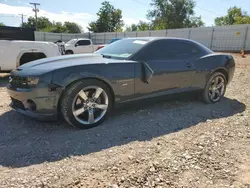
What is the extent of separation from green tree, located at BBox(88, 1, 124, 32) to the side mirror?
49.6 m

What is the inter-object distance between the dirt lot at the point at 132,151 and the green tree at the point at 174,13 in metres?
43.9

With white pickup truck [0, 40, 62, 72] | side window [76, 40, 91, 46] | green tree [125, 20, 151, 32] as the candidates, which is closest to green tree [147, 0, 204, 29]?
green tree [125, 20, 151, 32]

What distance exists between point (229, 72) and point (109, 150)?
3713mm

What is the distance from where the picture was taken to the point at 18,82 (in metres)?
3.76

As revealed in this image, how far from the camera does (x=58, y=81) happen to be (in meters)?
3.47

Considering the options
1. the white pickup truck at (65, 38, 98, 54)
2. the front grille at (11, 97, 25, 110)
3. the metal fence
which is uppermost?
the metal fence

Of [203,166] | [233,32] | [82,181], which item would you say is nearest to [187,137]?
[203,166]

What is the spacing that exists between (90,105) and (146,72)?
3.74ft

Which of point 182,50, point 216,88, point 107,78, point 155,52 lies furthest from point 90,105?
point 216,88

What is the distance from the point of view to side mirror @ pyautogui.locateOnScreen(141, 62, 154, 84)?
4.24 metres

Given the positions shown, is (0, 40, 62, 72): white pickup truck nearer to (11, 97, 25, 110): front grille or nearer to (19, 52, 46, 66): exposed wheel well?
(19, 52, 46, 66): exposed wheel well

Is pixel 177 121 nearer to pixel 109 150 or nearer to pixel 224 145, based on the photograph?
pixel 224 145

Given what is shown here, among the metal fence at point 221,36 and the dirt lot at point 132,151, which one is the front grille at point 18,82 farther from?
the metal fence at point 221,36

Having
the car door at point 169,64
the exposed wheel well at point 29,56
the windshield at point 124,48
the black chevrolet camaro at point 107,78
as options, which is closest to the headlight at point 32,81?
the black chevrolet camaro at point 107,78
